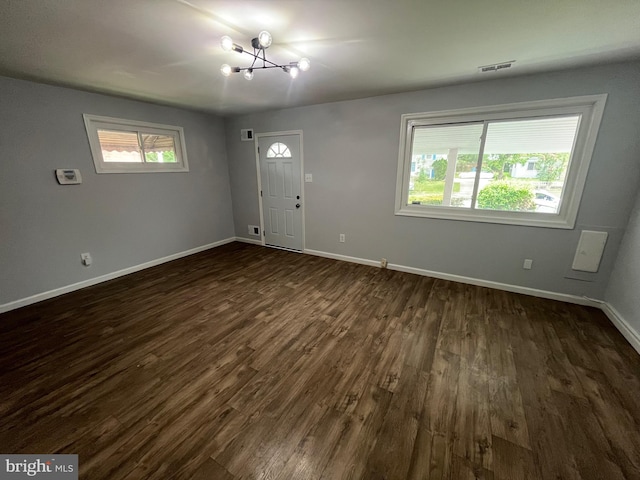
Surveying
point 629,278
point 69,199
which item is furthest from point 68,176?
point 629,278

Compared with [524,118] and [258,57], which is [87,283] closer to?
[258,57]

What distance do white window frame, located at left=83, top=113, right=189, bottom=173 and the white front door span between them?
1.34 metres

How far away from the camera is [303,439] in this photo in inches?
56.4

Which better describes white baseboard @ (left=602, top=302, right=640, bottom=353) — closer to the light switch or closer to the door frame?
the light switch

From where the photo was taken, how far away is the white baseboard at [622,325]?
2151mm

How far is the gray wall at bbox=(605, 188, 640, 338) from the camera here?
2.26 meters

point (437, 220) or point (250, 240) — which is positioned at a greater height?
point (437, 220)

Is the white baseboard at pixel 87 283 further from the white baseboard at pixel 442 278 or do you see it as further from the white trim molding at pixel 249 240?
the white trim molding at pixel 249 240

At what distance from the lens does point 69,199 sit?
9.99ft

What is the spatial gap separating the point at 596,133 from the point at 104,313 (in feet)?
18.1

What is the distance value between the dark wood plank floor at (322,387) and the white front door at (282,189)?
1879 millimetres

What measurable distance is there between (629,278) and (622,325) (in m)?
0.46

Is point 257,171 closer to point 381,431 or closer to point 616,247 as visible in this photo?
point 381,431

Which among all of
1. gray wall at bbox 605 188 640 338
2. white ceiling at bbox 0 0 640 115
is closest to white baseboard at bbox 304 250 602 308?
gray wall at bbox 605 188 640 338
